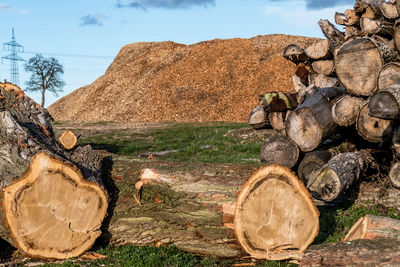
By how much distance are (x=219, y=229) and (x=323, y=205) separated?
7.30 ft

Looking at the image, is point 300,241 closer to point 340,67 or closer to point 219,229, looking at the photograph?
point 219,229

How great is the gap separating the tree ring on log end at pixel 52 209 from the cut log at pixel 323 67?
6.76 m

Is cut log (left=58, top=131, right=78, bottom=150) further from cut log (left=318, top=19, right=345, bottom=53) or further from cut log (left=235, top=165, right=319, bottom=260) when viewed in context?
cut log (left=318, top=19, right=345, bottom=53)

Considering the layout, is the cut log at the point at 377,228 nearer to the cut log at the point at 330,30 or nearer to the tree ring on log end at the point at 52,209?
the tree ring on log end at the point at 52,209

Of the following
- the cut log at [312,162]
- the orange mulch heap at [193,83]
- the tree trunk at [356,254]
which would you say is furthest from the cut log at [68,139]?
the orange mulch heap at [193,83]

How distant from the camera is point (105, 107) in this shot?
2702 cm

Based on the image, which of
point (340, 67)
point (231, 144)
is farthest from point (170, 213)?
point (231, 144)

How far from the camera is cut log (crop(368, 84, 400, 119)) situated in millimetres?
5070

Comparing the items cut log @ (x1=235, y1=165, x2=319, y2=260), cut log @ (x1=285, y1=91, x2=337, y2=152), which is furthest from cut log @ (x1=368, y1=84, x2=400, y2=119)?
cut log @ (x1=235, y1=165, x2=319, y2=260)

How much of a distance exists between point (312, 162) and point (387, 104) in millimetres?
1736

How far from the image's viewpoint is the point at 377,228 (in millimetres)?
3896

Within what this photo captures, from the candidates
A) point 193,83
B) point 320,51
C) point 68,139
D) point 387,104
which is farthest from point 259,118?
point 193,83

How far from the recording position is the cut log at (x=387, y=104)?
507cm

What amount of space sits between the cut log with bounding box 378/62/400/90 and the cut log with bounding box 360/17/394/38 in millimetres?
1830
